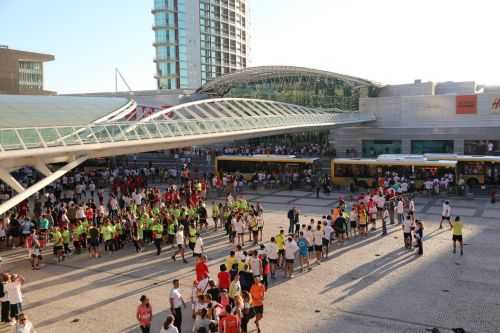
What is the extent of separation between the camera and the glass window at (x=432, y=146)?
143 ft

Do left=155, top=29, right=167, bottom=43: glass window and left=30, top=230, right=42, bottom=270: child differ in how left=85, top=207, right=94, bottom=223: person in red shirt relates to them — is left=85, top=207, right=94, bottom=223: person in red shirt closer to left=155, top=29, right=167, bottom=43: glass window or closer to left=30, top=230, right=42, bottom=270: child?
left=30, top=230, right=42, bottom=270: child

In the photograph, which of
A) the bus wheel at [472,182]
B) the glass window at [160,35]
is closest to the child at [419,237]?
the bus wheel at [472,182]

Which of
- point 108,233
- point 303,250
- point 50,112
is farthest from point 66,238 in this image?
point 50,112

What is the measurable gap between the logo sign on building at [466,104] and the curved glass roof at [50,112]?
29737 mm

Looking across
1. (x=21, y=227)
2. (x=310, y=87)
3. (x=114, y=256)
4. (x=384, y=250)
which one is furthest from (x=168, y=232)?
(x=310, y=87)

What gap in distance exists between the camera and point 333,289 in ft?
42.2

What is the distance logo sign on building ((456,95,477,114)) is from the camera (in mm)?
43438

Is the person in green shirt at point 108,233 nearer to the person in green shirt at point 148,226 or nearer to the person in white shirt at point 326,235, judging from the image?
the person in green shirt at point 148,226

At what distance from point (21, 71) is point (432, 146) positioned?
75466 millimetres

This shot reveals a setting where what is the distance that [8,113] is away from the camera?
22312mm

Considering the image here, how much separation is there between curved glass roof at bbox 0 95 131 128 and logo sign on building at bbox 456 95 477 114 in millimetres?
29737

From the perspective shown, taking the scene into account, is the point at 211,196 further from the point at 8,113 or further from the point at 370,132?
the point at 370,132

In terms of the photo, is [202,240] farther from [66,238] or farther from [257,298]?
[257,298]

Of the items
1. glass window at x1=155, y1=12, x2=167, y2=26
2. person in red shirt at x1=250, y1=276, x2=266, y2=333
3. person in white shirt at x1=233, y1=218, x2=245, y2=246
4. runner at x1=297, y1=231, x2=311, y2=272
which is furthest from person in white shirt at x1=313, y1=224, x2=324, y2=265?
glass window at x1=155, y1=12, x2=167, y2=26
